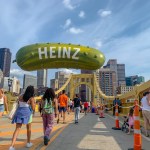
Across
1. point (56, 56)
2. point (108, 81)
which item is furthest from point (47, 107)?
point (108, 81)

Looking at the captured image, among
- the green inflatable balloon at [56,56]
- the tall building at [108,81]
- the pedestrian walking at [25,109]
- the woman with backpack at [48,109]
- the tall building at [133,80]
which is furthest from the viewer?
the tall building at [108,81]

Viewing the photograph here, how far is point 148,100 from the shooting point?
775 centimetres

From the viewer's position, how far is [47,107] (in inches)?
257

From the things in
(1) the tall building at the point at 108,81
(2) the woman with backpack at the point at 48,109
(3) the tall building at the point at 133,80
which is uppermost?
(1) the tall building at the point at 108,81

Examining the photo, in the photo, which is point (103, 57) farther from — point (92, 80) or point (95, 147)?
point (92, 80)

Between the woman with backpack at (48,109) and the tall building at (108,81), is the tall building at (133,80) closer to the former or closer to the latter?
the woman with backpack at (48,109)

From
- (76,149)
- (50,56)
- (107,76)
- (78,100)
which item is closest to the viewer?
(76,149)

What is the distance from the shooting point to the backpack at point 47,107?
6480 mm

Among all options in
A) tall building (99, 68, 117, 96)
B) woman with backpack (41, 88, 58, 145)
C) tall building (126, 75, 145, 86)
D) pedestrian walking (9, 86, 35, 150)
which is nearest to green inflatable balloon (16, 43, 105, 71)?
tall building (126, 75, 145, 86)

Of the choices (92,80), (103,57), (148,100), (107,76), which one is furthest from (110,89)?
(148,100)

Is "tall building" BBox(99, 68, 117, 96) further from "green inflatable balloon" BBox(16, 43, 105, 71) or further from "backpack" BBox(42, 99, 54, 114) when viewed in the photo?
"backpack" BBox(42, 99, 54, 114)

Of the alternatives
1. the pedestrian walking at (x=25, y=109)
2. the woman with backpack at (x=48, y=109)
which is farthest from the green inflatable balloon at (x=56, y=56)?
the pedestrian walking at (x=25, y=109)

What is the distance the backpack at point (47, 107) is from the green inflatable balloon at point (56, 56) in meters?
11.5

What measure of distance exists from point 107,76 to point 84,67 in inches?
6462
